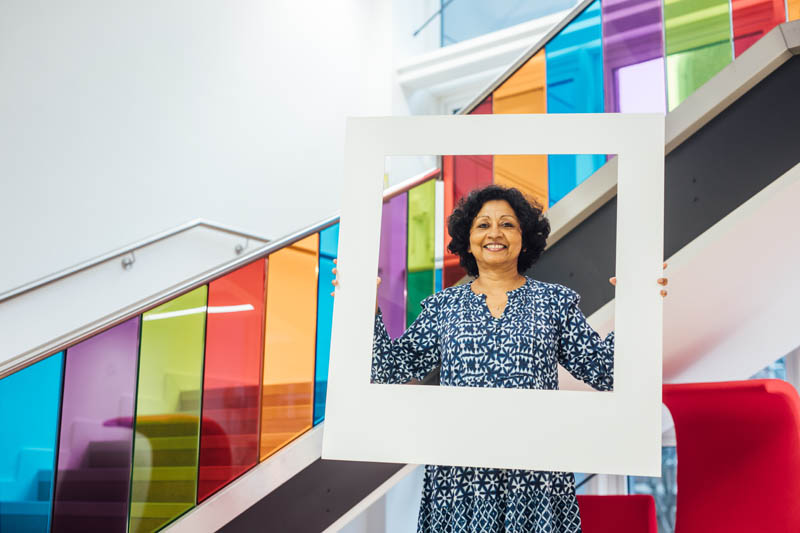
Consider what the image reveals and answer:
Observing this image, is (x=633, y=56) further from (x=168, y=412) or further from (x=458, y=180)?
(x=168, y=412)

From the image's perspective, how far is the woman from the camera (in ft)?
5.55

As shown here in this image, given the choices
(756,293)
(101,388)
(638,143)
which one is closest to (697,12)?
(638,143)

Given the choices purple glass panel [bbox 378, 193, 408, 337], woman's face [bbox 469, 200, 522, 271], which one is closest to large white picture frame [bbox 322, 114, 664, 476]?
woman's face [bbox 469, 200, 522, 271]

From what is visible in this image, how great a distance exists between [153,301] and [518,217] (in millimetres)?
1128

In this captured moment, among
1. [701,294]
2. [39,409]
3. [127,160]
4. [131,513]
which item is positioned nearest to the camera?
[39,409]

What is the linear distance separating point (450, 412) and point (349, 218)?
1.80 feet

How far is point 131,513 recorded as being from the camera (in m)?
2.08

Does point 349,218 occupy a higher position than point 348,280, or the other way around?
point 349,218

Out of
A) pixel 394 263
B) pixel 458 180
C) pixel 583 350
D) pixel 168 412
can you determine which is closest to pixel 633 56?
pixel 458 180

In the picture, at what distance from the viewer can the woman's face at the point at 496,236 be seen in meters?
1.86

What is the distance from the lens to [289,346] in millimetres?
2451

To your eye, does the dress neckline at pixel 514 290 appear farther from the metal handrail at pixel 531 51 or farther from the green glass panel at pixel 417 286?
the metal handrail at pixel 531 51

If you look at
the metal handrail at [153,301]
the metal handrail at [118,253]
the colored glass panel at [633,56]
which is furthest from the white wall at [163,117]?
the colored glass panel at [633,56]

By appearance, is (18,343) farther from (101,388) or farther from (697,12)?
(697,12)
